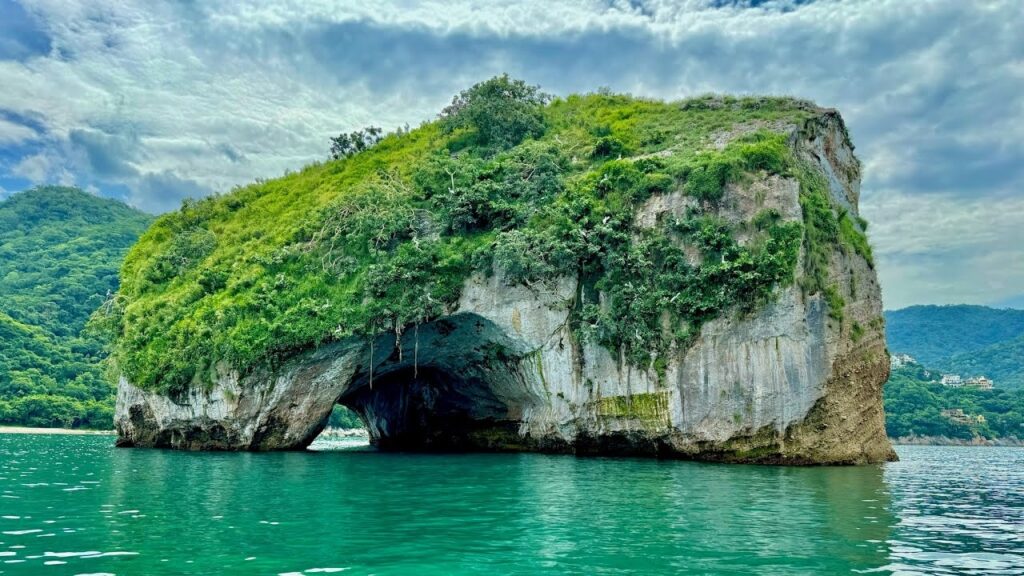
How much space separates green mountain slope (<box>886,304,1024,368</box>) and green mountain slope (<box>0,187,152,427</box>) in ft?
493

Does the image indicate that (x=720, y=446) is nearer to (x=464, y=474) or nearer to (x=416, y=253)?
(x=464, y=474)

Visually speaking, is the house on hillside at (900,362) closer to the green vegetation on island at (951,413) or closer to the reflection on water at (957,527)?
the green vegetation on island at (951,413)

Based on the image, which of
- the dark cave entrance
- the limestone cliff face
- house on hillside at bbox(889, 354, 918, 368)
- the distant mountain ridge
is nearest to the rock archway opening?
the dark cave entrance

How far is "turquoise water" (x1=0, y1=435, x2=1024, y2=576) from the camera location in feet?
27.4

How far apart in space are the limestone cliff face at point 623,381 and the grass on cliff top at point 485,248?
827 millimetres

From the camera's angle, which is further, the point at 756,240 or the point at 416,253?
the point at 416,253

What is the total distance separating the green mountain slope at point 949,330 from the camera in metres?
160

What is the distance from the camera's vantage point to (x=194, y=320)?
30.0 m

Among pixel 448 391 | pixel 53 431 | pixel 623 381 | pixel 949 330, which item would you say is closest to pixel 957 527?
pixel 623 381

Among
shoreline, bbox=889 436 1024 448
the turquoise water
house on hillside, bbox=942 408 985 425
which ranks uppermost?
house on hillside, bbox=942 408 985 425

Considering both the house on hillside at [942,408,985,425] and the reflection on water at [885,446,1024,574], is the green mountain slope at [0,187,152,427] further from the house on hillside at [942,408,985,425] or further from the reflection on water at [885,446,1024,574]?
the house on hillside at [942,408,985,425]

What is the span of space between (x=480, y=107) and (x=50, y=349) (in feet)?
172

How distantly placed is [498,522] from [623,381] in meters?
15.4

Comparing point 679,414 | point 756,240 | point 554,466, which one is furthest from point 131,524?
point 756,240
